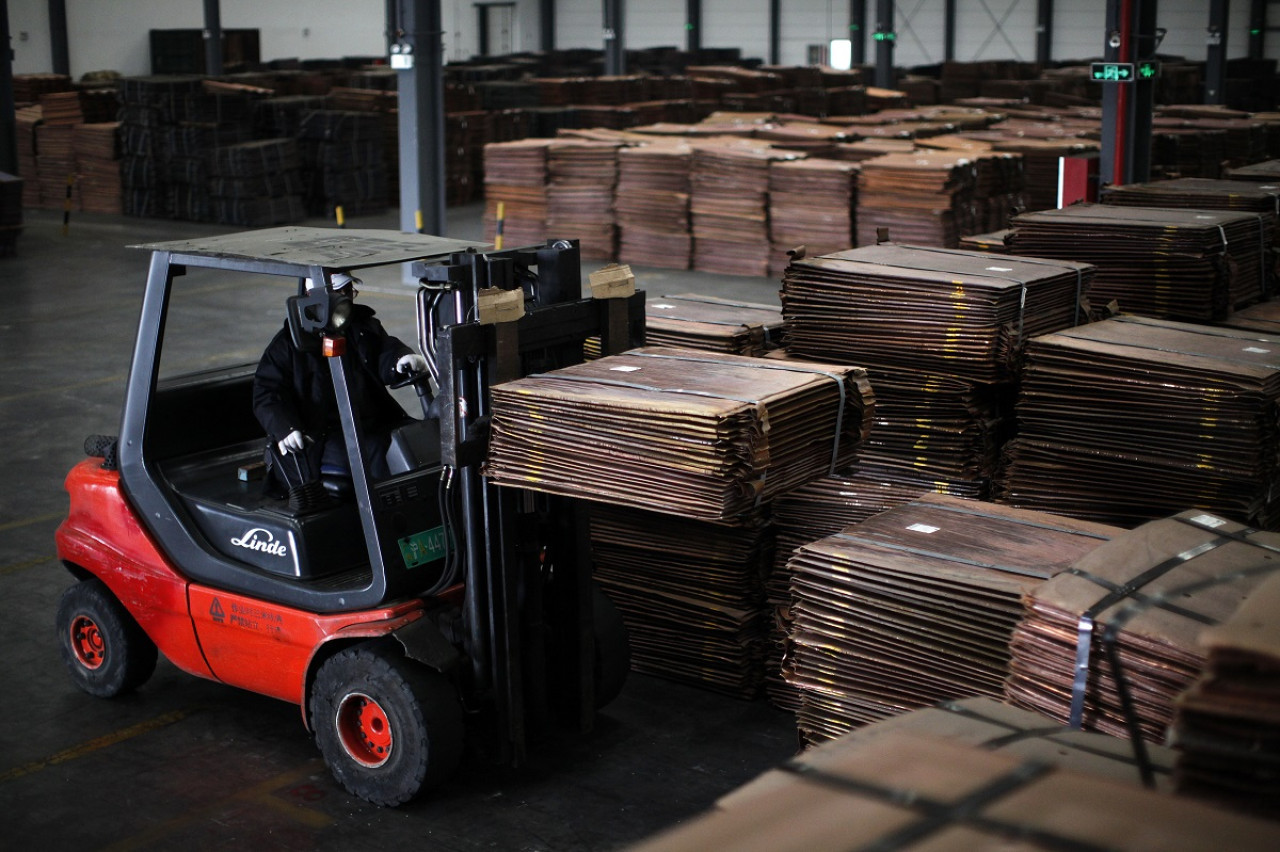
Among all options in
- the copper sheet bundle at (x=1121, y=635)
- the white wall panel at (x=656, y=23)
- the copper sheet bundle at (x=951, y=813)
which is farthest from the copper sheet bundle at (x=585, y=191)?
the white wall panel at (x=656, y=23)

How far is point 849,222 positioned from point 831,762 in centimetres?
1501

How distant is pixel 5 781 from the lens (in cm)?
554

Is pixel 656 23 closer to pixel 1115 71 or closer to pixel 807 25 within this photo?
pixel 807 25

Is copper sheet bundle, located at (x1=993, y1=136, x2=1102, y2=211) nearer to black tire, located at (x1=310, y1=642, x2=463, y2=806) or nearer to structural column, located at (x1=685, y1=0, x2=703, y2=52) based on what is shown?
black tire, located at (x1=310, y1=642, x2=463, y2=806)

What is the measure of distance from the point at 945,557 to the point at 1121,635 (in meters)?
0.95

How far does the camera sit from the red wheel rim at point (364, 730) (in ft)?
17.3

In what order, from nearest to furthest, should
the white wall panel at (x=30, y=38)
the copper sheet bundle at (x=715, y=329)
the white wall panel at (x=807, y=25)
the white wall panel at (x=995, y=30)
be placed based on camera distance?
the copper sheet bundle at (x=715, y=329), the white wall panel at (x=30, y=38), the white wall panel at (x=995, y=30), the white wall panel at (x=807, y=25)

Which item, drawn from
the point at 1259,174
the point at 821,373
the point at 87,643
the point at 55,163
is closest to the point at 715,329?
the point at 821,373

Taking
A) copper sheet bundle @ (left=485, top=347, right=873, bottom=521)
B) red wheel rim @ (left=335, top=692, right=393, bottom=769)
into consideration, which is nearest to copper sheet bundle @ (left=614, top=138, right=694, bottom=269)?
copper sheet bundle @ (left=485, top=347, right=873, bottom=521)

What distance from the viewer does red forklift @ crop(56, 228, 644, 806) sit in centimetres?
515

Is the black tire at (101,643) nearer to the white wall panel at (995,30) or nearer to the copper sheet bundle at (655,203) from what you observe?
the copper sheet bundle at (655,203)

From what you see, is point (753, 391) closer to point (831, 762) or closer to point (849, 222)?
point (831, 762)

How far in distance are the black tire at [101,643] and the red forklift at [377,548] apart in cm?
1

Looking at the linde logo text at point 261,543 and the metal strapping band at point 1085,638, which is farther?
the linde logo text at point 261,543
